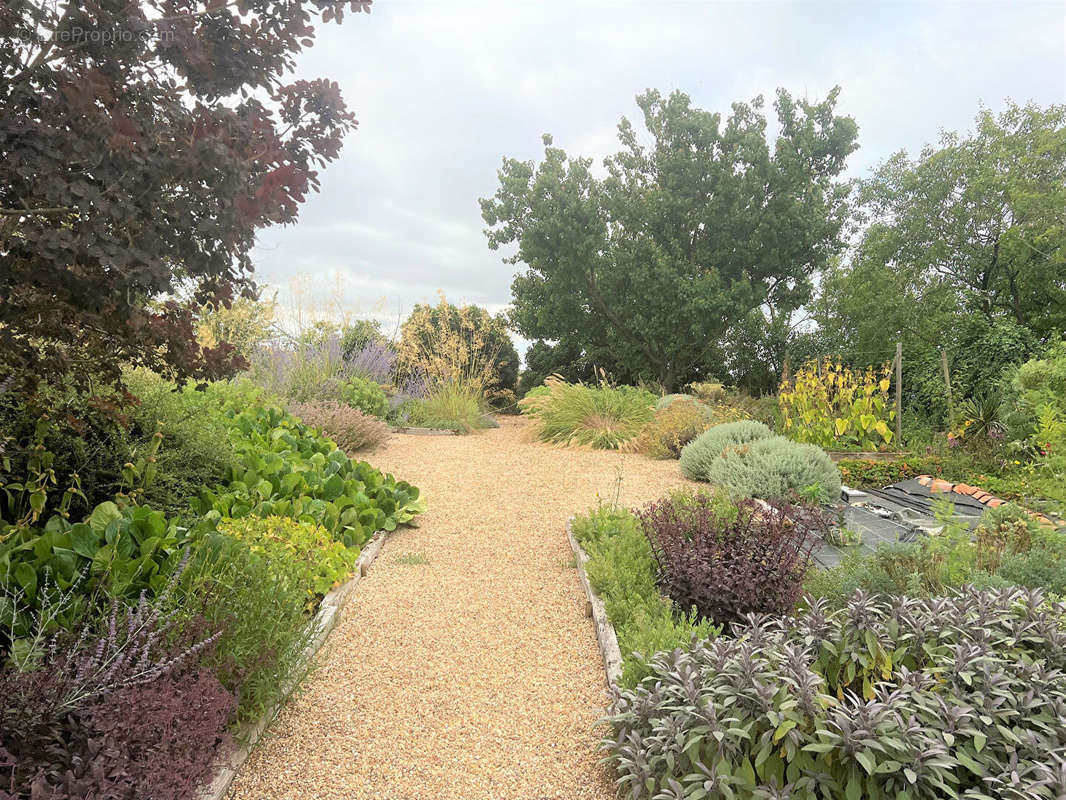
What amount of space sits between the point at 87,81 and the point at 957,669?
116 inches

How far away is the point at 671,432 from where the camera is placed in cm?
870

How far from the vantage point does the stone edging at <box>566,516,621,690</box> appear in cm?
282

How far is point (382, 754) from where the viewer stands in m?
2.40

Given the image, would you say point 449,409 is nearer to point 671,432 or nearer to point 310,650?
point 671,432

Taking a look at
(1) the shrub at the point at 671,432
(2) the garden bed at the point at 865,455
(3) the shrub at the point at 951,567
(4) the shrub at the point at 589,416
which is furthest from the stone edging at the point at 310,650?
(2) the garden bed at the point at 865,455

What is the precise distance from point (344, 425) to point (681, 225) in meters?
9.91

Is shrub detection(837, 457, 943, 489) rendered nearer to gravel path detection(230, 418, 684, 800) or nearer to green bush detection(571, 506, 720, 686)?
green bush detection(571, 506, 720, 686)

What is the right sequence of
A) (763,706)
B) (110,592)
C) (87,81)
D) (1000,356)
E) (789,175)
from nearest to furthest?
(87,81), (763,706), (110,592), (1000,356), (789,175)

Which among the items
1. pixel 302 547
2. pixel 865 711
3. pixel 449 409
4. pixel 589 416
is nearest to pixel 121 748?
pixel 302 547

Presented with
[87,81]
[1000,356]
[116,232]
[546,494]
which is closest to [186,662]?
[116,232]

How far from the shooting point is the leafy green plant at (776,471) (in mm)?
5812

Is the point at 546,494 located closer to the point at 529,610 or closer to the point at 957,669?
the point at 529,610

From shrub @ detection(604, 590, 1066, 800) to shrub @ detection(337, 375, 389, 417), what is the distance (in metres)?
8.27

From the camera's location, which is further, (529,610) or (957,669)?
(529,610)
